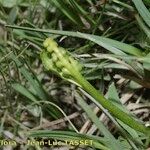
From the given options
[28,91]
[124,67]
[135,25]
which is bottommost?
[28,91]

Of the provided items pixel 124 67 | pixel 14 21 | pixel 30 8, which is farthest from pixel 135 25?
pixel 14 21

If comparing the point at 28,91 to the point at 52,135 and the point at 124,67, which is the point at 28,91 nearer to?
the point at 52,135

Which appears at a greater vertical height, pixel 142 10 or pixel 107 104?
pixel 142 10

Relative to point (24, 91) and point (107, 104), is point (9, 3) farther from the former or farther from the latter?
point (107, 104)

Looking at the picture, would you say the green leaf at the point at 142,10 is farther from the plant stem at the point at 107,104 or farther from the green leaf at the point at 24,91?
the green leaf at the point at 24,91

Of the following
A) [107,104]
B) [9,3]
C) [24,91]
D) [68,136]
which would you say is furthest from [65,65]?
[9,3]

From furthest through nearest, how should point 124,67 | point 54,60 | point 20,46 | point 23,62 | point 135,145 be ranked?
point 20,46
point 23,62
point 124,67
point 135,145
point 54,60

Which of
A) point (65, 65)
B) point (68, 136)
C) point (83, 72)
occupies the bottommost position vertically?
point (68, 136)

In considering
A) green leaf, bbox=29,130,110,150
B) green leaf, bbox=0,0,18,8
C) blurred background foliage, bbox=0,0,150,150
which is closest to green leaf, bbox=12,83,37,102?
blurred background foliage, bbox=0,0,150,150

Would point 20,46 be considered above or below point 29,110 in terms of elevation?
above

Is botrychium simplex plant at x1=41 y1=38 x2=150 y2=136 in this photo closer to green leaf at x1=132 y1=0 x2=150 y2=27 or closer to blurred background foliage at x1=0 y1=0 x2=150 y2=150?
blurred background foliage at x1=0 y1=0 x2=150 y2=150

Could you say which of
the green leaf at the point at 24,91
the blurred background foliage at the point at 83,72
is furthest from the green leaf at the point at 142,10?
the green leaf at the point at 24,91
